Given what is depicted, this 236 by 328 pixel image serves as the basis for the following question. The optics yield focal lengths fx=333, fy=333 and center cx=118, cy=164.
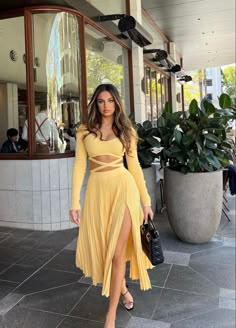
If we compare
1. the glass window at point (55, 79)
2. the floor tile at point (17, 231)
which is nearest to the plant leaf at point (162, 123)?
the glass window at point (55, 79)

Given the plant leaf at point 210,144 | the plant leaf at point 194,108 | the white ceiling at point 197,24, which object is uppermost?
the white ceiling at point 197,24

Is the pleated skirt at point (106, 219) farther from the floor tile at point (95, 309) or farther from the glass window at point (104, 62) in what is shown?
the glass window at point (104, 62)

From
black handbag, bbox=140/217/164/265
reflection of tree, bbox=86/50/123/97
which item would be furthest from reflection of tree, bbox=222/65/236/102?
black handbag, bbox=140/217/164/265

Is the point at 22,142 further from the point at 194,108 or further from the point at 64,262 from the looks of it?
the point at 194,108

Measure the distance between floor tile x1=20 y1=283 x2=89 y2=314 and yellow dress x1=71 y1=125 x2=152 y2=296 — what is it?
0.43 m

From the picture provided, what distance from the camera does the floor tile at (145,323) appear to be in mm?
2033

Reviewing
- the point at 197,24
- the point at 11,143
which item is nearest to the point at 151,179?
the point at 11,143

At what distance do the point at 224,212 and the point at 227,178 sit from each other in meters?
0.47

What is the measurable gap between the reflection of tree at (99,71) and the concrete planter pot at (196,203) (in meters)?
1.97

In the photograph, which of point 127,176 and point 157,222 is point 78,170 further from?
point 157,222

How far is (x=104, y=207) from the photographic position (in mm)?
1910

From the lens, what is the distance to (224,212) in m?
4.46

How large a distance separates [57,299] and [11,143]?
7.80ft

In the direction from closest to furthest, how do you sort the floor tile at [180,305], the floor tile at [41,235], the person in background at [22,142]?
the floor tile at [180,305] < the floor tile at [41,235] < the person in background at [22,142]
